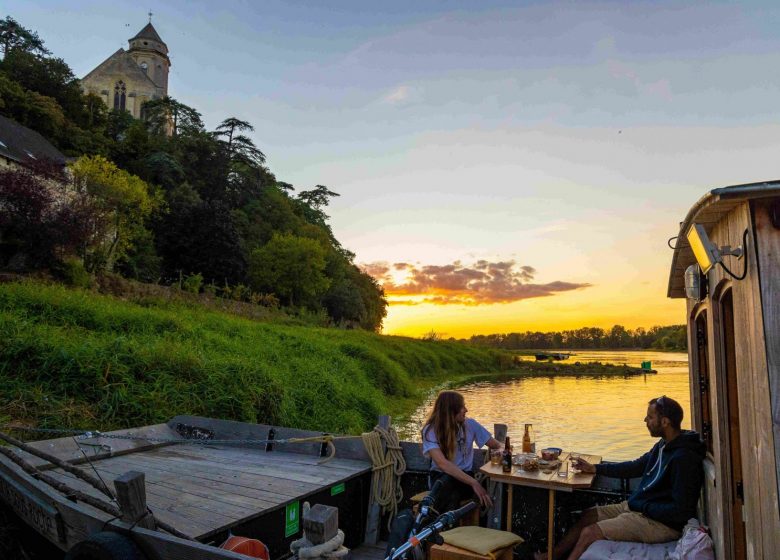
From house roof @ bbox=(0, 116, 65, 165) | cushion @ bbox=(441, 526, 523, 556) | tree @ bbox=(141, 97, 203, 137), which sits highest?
tree @ bbox=(141, 97, 203, 137)

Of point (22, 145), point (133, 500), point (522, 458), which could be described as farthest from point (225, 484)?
point (22, 145)

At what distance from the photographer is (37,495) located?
3732mm

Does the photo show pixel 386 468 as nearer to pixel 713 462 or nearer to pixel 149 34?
pixel 713 462

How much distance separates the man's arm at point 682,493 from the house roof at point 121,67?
72.8 m

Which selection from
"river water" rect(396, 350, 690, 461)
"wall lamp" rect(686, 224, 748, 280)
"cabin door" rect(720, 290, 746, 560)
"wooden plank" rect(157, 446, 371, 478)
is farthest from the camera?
"river water" rect(396, 350, 690, 461)

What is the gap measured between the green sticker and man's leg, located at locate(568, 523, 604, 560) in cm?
192

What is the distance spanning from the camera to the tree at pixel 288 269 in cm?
4150

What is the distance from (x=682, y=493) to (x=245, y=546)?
9.10ft

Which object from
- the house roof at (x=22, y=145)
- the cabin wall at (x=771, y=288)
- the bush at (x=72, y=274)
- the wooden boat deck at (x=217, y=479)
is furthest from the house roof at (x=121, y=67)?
the cabin wall at (x=771, y=288)

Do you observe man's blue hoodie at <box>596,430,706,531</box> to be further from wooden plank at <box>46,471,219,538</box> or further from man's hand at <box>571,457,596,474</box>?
wooden plank at <box>46,471,219,538</box>

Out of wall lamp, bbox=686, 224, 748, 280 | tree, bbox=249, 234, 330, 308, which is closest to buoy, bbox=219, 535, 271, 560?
wall lamp, bbox=686, 224, 748, 280

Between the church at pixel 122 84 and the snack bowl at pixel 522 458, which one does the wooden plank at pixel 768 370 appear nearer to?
the snack bowl at pixel 522 458

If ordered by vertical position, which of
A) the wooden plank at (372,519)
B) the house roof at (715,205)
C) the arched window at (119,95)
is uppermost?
the arched window at (119,95)

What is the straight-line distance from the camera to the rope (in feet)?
15.5
